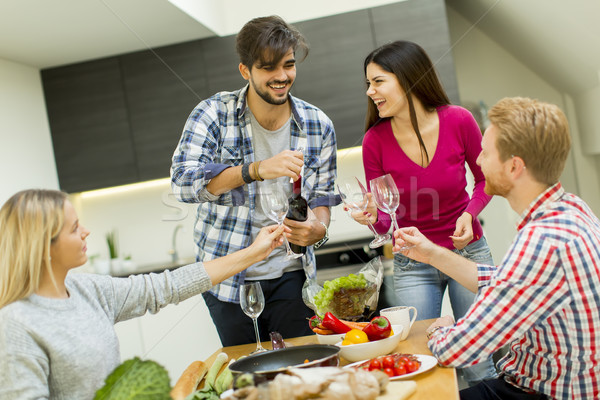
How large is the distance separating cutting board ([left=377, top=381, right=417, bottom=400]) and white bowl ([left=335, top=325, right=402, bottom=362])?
199 millimetres

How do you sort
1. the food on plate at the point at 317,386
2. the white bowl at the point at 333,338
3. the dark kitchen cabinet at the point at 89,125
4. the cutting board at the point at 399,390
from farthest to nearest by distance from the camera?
1. the dark kitchen cabinet at the point at 89,125
2. the white bowl at the point at 333,338
3. the cutting board at the point at 399,390
4. the food on plate at the point at 317,386

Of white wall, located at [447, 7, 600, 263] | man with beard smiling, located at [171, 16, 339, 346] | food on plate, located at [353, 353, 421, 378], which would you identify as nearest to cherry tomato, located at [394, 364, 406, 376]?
food on plate, located at [353, 353, 421, 378]

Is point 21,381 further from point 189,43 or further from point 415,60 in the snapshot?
point 189,43

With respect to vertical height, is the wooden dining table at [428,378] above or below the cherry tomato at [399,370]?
below

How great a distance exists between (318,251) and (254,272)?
5.58ft

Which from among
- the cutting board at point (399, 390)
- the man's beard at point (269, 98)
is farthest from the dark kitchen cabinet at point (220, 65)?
the cutting board at point (399, 390)

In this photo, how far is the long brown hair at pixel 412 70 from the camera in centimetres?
202

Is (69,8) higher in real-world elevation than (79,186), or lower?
higher

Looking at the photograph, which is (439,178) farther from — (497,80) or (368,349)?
(497,80)

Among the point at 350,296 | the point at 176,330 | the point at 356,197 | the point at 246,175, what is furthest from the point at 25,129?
the point at 350,296

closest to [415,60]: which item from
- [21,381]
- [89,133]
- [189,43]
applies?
[21,381]

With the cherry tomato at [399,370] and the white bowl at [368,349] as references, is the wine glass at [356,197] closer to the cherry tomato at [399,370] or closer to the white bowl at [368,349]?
the white bowl at [368,349]

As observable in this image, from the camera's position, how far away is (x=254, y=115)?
2070mm

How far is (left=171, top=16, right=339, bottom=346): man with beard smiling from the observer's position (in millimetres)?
1869
